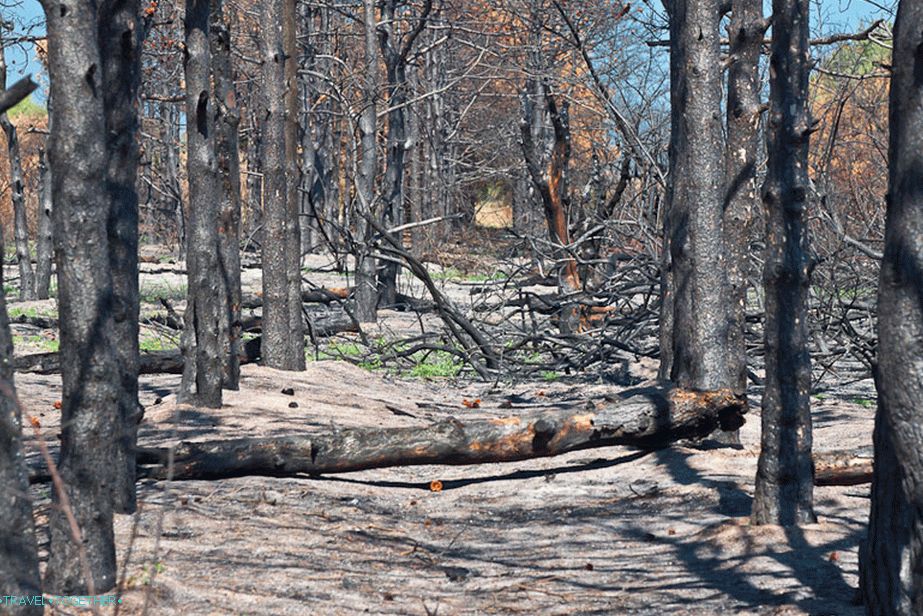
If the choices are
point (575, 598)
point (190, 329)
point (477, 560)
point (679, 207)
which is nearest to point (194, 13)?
point (190, 329)

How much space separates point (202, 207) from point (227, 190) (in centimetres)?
87

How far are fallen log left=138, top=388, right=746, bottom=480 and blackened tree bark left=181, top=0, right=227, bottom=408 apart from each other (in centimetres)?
222

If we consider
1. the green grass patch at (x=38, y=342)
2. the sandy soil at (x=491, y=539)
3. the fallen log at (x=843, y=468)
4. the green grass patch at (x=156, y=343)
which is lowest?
the sandy soil at (x=491, y=539)

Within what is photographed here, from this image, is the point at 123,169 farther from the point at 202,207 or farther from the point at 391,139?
Answer: the point at 391,139

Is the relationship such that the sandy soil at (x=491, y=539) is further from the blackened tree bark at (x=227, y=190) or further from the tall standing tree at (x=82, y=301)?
the blackened tree bark at (x=227, y=190)

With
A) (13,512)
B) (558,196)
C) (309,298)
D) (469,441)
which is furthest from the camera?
(309,298)

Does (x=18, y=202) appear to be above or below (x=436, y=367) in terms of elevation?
above

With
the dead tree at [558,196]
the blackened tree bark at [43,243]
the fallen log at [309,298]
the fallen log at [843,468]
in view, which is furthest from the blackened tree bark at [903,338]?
the blackened tree bark at [43,243]

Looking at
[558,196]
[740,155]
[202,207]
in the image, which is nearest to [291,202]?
[202,207]

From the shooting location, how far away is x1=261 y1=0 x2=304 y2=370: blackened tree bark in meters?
11.7

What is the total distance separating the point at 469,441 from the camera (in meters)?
7.19

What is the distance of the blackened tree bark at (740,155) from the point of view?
26.0 feet

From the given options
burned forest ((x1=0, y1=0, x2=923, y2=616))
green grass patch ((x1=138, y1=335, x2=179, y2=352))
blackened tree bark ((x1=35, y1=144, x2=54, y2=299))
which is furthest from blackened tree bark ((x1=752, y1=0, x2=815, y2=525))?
blackened tree bark ((x1=35, y1=144, x2=54, y2=299))

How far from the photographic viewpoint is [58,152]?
4.41 m
